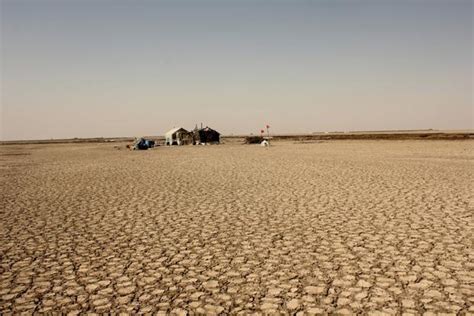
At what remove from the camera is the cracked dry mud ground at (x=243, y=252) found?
4.10 m

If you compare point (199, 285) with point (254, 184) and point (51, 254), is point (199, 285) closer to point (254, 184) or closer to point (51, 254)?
point (51, 254)

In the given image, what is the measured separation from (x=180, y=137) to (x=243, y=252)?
5485cm

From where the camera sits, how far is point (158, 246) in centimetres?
618

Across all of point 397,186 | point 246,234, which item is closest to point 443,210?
point 397,186

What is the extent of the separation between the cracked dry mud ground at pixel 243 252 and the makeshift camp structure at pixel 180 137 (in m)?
48.2

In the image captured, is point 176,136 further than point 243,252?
Yes

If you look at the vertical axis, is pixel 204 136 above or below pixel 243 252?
above

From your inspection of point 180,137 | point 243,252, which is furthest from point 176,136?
point 243,252

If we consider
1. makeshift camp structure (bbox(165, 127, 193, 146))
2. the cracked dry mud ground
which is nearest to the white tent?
makeshift camp structure (bbox(165, 127, 193, 146))

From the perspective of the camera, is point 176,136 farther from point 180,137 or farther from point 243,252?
point 243,252

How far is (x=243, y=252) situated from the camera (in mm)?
5762

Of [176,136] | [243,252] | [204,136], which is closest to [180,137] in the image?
[176,136]

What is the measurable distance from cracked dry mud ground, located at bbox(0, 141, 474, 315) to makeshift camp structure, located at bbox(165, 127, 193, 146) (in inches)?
1899

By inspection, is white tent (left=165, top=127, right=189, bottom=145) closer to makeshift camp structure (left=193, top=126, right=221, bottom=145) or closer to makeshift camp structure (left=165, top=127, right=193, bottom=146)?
makeshift camp structure (left=165, top=127, right=193, bottom=146)
